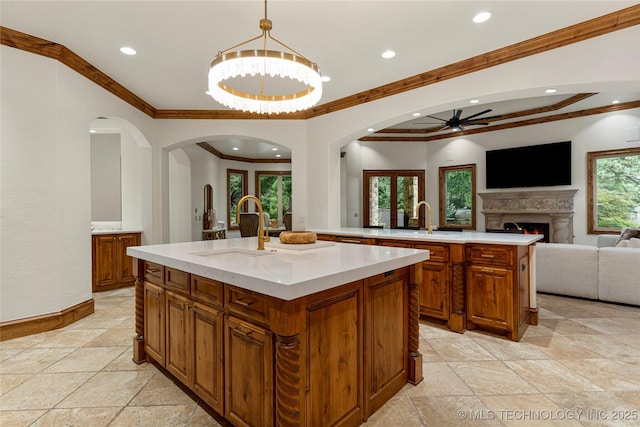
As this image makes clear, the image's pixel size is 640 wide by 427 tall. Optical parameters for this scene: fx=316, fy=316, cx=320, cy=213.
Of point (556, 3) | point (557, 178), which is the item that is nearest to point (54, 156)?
point (556, 3)

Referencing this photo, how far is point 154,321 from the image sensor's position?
7.73ft

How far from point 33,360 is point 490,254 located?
13.6ft

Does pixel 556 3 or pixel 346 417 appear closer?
pixel 346 417

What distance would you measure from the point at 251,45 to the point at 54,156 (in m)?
2.36

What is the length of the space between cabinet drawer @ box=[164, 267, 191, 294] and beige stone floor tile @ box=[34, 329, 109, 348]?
1598 mm

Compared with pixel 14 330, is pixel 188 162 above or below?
above

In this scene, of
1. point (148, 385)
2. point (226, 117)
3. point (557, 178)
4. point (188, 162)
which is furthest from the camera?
→ point (188, 162)

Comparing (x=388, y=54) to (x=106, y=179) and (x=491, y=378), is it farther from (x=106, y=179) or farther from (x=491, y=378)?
(x=106, y=179)

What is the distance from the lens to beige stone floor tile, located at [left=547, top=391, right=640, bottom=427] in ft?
6.01

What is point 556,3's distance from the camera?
264cm

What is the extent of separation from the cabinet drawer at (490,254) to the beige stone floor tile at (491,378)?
3.00 feet

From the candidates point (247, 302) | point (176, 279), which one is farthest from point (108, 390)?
point (247, 302)

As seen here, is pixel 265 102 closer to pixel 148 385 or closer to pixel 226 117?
pixel 148 385

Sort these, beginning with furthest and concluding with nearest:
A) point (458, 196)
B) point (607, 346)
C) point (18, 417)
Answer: point (458, 196) < point (607, 346) < point (18, 417)
